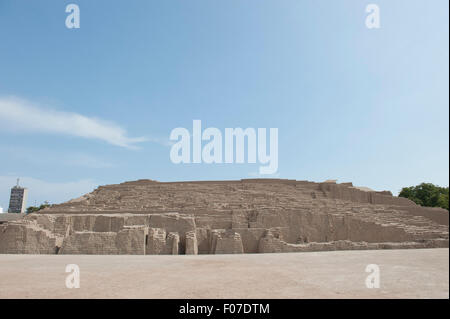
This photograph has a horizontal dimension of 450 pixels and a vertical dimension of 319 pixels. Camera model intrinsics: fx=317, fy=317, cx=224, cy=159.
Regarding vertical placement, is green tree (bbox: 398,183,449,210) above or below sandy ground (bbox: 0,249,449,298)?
above

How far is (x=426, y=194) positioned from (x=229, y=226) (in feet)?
118

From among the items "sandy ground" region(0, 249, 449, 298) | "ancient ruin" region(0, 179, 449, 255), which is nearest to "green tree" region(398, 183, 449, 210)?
"ancient ruin" region(0, 179, 449, 255)

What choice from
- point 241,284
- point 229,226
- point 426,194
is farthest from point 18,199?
point 241,284

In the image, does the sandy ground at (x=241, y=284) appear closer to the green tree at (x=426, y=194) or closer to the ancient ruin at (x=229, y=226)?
the ancient ruin at (x=229, y=226)

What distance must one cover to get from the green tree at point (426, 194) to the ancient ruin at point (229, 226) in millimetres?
20361

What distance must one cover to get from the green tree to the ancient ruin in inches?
802

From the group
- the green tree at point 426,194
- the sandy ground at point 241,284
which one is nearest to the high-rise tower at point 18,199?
the green tree at point 426,194

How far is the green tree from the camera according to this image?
139 ft

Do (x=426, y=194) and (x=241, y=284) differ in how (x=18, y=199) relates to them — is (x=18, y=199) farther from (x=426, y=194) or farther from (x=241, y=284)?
(x=241, y=284)

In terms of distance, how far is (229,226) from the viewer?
21156 millimetres

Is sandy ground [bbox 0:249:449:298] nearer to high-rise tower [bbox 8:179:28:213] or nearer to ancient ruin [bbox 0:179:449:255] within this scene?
ancient ruin [bbox 0:179:449:255]

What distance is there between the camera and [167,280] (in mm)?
7594

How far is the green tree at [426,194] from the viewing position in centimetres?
4234
